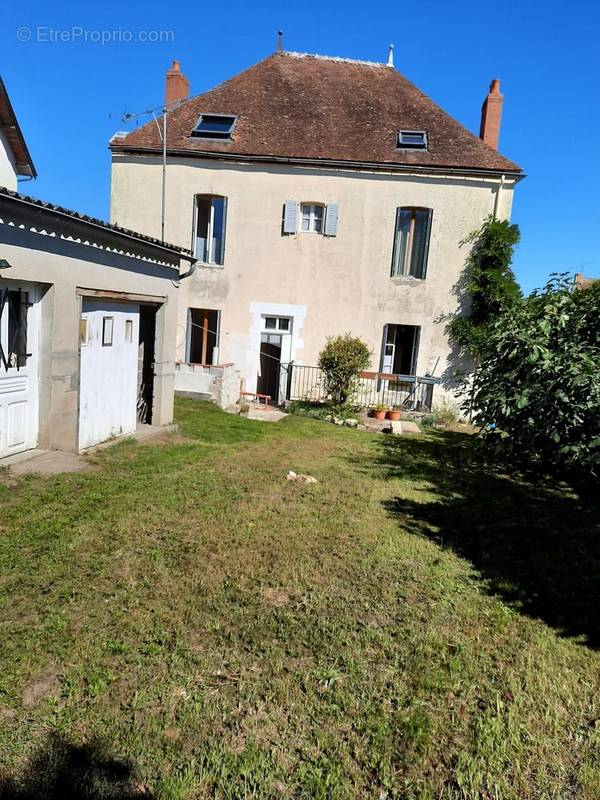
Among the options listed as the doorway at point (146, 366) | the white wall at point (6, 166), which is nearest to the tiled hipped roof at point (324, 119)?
the white wall at point (6, 166)

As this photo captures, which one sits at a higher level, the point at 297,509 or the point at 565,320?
the point at 565,320

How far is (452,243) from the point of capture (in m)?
15.3

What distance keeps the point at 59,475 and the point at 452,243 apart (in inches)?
497

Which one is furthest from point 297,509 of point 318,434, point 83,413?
point 318,434

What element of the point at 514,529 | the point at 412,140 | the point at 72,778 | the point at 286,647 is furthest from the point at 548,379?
the point at 412,140

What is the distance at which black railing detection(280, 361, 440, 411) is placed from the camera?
607 inches

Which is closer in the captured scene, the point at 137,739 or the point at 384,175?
the point at 137,739

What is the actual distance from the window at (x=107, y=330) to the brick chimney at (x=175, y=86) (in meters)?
12.3

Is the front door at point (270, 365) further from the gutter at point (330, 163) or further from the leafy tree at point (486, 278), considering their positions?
the leafy tree at point (486, 278)

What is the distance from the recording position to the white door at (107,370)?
24.6 ft

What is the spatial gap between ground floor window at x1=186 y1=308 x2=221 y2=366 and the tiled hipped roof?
4522 millimetres

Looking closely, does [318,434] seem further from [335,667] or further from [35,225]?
[335,667]

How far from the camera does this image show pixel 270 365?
16172 millimetres

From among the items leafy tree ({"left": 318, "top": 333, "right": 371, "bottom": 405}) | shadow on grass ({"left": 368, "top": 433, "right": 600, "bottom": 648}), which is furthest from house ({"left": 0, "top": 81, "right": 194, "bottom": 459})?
leafy tree ({"left": 318, "top": 333, "right": 371, "bottom": 405})
